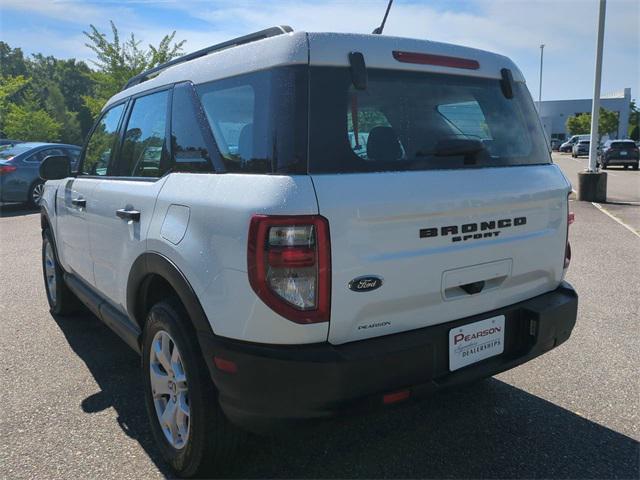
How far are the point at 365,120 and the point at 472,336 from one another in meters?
1.06

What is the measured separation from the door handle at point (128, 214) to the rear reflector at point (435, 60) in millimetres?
1513

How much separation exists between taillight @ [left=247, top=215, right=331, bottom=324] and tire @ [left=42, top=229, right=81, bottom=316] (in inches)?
131

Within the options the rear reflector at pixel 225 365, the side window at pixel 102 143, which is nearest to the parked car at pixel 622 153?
the side window at pixel 102 143

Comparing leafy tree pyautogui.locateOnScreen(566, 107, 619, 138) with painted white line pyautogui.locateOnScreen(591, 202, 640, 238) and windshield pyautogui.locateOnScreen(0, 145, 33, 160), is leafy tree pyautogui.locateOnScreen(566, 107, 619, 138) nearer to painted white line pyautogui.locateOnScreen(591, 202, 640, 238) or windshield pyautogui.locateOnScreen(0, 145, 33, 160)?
painted white line pyautogui.locateOnScreen(591, 202, 640, 238)

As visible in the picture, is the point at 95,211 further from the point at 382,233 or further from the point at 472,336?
the point at 472,336

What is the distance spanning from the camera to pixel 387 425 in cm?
300

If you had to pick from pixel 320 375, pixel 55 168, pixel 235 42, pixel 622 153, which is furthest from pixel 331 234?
pixel 622 153

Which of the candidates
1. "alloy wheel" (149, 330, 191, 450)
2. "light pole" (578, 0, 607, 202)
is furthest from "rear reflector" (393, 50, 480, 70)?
"light pole" (578, 0, 607, 202)

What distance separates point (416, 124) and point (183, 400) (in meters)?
1.65

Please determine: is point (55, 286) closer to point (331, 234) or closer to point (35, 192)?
point (331, 234)

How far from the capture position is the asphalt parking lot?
262 centimetres

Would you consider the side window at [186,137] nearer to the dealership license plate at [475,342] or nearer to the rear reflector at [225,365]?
the rear reflector at [225,365]

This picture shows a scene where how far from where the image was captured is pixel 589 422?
302 centimetres

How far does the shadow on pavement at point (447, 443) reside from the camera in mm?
2578
